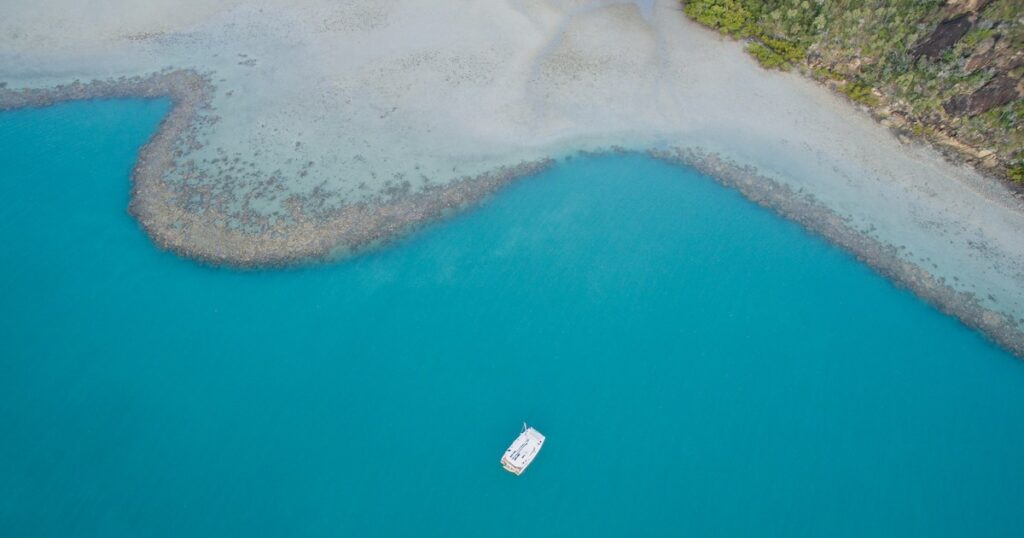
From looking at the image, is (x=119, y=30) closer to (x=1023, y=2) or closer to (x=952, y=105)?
(x=952, y=105)

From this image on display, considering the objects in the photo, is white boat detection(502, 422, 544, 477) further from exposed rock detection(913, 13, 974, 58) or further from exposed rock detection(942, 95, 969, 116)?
exposed rock detection(913, 13, 974, 58)

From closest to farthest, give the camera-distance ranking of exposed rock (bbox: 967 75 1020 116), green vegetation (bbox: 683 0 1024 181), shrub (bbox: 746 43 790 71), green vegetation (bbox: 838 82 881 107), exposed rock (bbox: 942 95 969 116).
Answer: exposed rock (bbox: 967 75 1020 116)
green vegetation (bbox: 683 0 1024 181)
exposed rock (bbox: 942 95 969 116)
green vegetation (bbox: 838 82 881 107)
shrub (bbox: 746 43 790 71)

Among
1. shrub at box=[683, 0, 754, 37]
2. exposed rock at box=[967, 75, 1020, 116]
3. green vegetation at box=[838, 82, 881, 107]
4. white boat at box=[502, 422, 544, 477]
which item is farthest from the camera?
shrub at box=[683, 0, 754, 37]

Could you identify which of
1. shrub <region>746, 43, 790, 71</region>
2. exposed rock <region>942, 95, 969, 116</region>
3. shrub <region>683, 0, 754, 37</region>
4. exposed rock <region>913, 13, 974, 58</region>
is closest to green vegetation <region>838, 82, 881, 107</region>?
exposed rock <region>913, 13, 974, 58</region>

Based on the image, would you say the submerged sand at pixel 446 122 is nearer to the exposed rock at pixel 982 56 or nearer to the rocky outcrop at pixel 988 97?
the rocky outcrop at pixel 988 97

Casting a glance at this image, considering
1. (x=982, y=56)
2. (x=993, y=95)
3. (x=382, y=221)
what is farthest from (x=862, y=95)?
(x=382, y=221)

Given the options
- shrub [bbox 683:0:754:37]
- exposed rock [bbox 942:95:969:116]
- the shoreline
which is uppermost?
shrub [bbox 683:0:754:37]

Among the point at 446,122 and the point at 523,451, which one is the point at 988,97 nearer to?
the point at 446,122

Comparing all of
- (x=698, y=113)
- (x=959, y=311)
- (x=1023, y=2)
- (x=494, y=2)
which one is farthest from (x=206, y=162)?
(x=1023, y=2)
